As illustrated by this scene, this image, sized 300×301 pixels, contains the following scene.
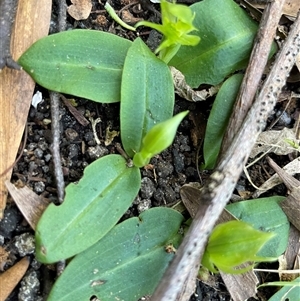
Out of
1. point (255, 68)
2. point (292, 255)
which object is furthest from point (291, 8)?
point (292, 255)

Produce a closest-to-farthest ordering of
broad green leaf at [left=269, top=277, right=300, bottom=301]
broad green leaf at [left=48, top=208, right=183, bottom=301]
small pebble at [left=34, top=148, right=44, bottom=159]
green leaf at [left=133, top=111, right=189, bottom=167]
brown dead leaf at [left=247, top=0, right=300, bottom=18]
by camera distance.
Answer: green leaf at [left=133, top=111, right=189, bottom=167], broad green leaf at [left=48, top=208, right=183, bottom=301], small pebble at [left=34, top=148, right=44, bottom=159], broad green leaf at [left=269, top=277, right=300, bottom=301], brown dead leaf at [left=247, top=0, right=300, bottom=18]

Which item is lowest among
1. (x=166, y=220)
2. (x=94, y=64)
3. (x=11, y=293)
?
(x=11, y=293)

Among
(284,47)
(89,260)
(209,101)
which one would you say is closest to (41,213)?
(89,260)

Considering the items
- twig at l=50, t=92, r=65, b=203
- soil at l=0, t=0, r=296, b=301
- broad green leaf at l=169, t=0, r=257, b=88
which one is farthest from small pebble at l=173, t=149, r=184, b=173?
twig at l=50, t=92, r=65, b=203

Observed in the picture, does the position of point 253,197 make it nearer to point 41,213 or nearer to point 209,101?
point 209,101

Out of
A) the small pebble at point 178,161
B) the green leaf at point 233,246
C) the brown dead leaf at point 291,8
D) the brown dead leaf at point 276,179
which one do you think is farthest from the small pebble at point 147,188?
the brown dead leaf at point 291,8

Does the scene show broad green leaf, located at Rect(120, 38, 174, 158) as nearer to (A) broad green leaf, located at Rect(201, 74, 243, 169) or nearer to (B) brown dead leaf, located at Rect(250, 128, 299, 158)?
(A) broad green leaf, located at Rect(201, 74, 243, 169)
